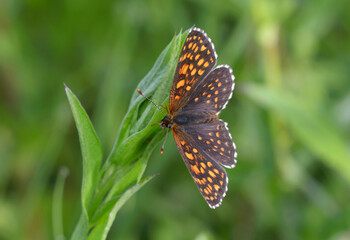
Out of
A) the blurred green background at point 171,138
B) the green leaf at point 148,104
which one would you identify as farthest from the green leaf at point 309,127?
the green leaf at point 148,104

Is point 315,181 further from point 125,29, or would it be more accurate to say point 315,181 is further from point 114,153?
point 114,153

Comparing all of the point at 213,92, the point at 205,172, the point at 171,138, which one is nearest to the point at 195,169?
the point at 205,172

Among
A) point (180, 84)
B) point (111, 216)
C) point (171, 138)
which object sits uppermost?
point (180, 84)

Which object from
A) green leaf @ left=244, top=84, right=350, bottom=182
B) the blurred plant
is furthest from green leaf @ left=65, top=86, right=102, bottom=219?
green leaf @ left=244, top=84, right=350, bottom=182

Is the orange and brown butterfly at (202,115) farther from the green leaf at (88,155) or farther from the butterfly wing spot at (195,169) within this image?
the green leaf at (88,155)

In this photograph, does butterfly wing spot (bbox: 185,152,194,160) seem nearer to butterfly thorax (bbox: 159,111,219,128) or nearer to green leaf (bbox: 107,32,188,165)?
butterfly thorax (bbox: 159,111,219,128)

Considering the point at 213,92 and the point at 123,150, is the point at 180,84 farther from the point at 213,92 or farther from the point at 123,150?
the point at 123,150

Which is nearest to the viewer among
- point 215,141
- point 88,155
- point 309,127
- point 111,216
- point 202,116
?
point 111,216
